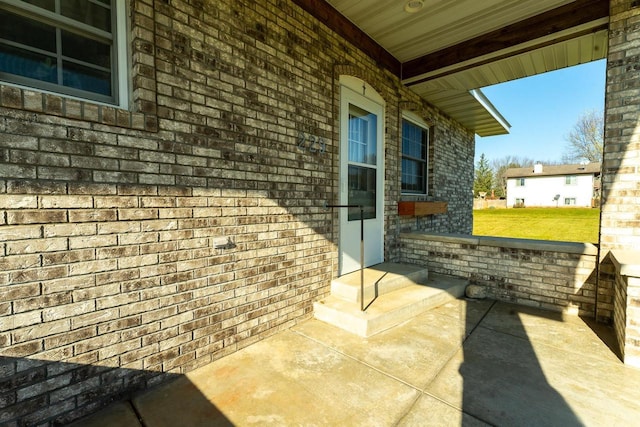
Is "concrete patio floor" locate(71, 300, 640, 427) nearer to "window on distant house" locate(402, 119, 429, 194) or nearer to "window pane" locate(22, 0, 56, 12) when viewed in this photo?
"window pane" locate(22, 0, 56, 12)

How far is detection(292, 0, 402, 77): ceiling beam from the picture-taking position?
10.0 feet

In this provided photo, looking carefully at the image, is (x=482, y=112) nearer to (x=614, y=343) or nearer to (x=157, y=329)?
(x=614, y=343)

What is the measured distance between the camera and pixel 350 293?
3244 millimetres

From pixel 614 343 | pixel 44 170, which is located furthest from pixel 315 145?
pixel 614 343

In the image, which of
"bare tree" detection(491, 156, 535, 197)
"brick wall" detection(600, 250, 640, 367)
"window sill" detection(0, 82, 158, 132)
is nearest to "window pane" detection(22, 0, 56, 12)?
"window sill" detection(0, 82, 158, 132)

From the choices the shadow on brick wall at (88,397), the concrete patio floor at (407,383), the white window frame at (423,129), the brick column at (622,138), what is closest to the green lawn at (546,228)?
the white window frame at (423,129)

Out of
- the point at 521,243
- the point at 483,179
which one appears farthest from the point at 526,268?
the point at 483,179

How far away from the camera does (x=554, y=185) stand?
30141mm

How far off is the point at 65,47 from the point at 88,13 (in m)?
0.28

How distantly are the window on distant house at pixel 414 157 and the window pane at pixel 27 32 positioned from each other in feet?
15.4

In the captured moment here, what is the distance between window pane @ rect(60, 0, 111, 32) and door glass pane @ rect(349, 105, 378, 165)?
2648mm

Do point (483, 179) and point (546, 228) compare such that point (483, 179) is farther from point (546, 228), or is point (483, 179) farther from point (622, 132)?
point (622, 132)

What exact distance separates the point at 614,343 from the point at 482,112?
5.03 meters

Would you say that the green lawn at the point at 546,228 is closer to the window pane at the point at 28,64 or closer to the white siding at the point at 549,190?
the window pane at the point at 28,64
